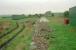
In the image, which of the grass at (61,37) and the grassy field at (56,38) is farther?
the grassy field at (56,38)

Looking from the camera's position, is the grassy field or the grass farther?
the grassy field

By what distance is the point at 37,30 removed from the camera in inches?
316

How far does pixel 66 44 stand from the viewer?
6.28 metres

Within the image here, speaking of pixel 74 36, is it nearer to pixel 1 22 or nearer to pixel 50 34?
pixel 50 34

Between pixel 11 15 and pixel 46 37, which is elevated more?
pixel 11 15

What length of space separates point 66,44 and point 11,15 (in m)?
2.88

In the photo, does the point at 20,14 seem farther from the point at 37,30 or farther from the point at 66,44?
the point at 66,44

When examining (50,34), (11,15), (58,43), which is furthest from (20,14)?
(58,43)

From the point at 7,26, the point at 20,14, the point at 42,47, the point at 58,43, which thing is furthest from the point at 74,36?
the point at 7,26

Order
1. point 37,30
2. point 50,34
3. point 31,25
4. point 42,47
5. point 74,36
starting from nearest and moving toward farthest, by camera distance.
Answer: point 42,47 → point 74,36 → point 50,34 → point 37,30 → point 31,25

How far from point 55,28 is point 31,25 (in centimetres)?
104

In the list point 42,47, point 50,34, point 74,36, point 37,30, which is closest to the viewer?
point 42,47

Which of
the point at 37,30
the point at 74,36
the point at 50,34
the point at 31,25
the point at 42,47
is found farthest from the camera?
the point at 31,25

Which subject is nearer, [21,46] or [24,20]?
[21,46]
